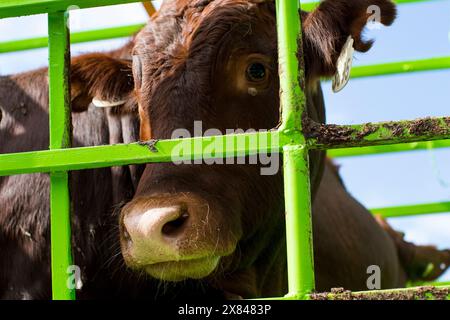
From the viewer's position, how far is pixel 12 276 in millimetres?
3854

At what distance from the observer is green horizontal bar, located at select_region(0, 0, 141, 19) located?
8.77 ft

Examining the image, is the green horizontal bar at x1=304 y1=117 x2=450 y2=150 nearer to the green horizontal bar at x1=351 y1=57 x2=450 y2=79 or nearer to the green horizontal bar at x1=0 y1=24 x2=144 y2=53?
the green horizontal bar at x1=351 y1=57 x2=450 y2=79

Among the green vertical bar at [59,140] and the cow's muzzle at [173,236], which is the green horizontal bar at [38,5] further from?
the cow's muzzle at [173,236]

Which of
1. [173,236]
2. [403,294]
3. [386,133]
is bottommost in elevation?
[403,294]

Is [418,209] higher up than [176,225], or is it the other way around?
[418,209]

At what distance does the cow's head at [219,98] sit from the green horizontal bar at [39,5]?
64cm

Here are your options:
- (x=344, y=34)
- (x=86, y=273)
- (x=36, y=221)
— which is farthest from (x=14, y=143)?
(x=344, y=34)

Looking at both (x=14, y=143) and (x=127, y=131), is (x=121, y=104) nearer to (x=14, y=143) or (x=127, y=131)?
(x=127, y=131)

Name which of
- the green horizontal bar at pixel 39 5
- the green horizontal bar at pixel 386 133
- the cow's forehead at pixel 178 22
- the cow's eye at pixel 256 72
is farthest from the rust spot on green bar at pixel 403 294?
the cow's forehead at pixel 178 22

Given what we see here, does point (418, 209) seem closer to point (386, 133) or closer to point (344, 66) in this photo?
point (344, 66)

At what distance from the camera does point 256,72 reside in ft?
11.3

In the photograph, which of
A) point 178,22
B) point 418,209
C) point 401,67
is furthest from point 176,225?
point 418,209

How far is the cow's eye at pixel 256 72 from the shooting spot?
342cm

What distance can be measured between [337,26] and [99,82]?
43.5 inches
